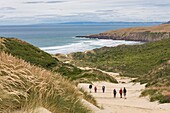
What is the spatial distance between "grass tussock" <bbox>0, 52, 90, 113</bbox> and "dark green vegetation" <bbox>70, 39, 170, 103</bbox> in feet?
57.2

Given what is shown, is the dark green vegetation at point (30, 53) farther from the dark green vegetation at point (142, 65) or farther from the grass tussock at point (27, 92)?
the grass tussock at point (27, 92)

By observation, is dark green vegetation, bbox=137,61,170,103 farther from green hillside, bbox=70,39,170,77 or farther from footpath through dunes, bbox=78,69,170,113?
green hillside, bbox=70,39,170,77

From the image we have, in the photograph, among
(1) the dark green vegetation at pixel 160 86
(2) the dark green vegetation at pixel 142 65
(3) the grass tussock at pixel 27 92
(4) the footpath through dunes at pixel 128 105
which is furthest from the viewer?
(2) the dark green vegetation at pixel 142 65

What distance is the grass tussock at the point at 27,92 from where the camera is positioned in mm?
6500

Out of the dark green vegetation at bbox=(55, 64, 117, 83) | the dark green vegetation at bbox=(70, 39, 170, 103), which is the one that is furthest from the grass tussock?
the dark green vegetation at bbox=(55, 64, 117, 83)

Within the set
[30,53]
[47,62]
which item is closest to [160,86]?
[47,62]

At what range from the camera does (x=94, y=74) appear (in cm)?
5012

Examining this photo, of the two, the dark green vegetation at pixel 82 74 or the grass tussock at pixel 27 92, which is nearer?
the grass tussock at pixel 27 92

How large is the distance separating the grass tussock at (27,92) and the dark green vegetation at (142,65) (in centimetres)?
1743

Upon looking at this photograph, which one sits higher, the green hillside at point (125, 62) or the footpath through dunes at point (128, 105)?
the footpath through dunes at point (128, 105)

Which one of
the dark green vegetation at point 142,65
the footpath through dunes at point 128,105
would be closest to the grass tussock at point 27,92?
the footpath through dunes at point 128,105

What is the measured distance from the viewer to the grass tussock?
6.50 metres

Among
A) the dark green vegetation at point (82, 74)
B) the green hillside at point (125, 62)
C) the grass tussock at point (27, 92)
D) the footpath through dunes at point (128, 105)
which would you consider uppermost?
the grass tussock at point (27, 92)

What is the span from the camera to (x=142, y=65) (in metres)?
75.2
